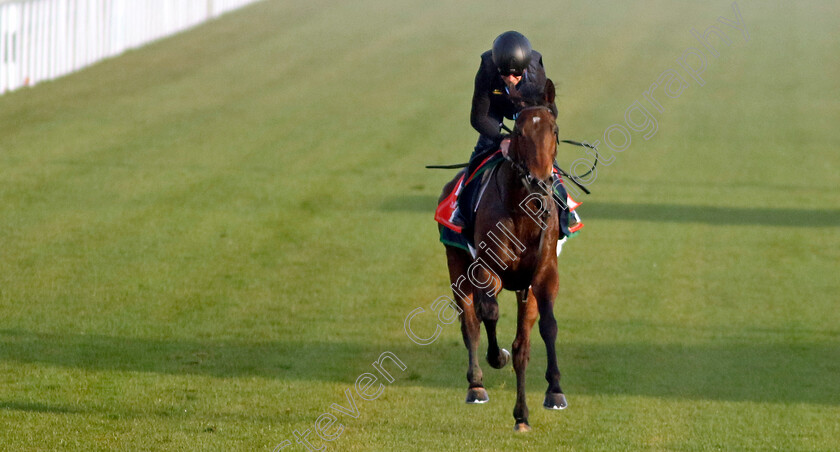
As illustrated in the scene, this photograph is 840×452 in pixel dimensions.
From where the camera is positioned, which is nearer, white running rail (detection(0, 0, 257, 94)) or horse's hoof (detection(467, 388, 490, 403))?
horse's hoof (detection(467, 388, 490, 403))

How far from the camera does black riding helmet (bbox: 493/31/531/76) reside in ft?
31.3

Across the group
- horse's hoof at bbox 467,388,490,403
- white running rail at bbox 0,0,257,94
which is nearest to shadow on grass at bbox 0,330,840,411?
horse's hoof at bbox 467,388,490,403

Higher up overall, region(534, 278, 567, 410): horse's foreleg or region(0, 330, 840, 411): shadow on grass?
region(534, 278, 567, 410): horse's foreleg

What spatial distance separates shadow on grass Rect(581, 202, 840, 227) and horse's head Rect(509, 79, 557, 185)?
12689mm

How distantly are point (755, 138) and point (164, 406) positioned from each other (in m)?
21.5

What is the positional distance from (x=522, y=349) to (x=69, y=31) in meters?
26.8

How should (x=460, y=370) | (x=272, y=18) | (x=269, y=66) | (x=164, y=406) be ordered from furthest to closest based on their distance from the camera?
1. (x=272, y=18)
2. (x=269, y=66)
3. (x=460, y=370)
4. (x=164, y=406)

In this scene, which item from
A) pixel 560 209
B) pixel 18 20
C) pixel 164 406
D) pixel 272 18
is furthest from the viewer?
pixel 272 18

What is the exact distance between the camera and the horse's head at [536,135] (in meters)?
8.50

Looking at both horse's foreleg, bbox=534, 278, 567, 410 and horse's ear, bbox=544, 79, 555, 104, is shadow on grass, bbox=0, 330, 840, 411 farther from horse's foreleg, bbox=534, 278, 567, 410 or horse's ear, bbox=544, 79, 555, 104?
horse's ear, bbox=544, 79, 555, 104

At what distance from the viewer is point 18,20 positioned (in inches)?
1133

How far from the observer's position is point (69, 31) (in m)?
33.3

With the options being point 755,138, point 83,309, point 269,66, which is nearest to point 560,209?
point 83,309

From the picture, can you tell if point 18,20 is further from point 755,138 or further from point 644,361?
point 644,361
